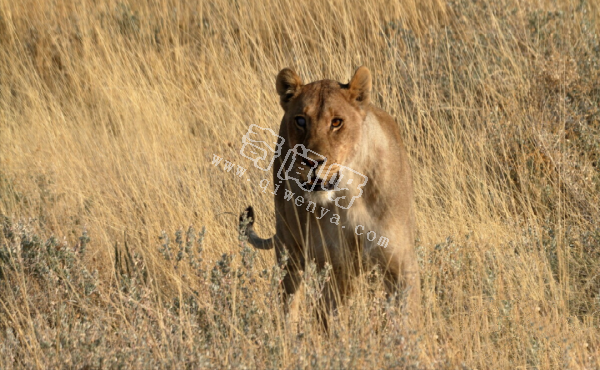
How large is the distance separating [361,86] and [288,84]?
394 millimetres

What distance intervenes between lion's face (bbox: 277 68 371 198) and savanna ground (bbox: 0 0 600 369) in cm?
56

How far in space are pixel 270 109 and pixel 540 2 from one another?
2911 mm

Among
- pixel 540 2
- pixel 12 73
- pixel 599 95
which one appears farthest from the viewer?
pixel 12 73

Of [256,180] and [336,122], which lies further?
[256,180]

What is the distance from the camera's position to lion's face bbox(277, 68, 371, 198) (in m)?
3.86

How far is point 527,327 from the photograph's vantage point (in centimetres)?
403

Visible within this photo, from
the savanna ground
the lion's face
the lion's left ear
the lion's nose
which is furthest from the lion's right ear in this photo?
the savanna ground

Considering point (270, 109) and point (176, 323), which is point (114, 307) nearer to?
point (176, 323)

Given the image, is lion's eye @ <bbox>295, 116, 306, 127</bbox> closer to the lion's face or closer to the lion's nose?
the lion's face

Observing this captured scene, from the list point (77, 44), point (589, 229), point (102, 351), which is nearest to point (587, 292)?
point (589, 229)

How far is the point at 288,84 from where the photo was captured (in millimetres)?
4312

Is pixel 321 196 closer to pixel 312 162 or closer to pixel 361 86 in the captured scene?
pixel 312 162

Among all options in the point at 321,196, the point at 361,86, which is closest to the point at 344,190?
the point at 321,196

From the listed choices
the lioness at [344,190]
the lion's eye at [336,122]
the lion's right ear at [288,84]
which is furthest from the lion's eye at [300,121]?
the lion's right ear at [288,84]
